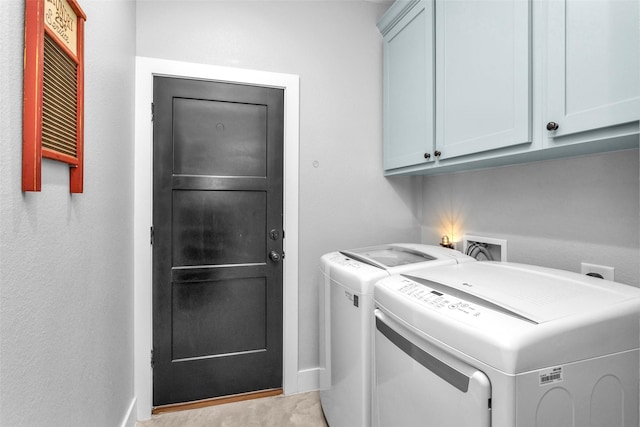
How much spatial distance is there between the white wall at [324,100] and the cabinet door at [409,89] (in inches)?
6.9

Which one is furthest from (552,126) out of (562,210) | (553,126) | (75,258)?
(75,258)

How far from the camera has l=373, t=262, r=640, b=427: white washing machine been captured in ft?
2.39

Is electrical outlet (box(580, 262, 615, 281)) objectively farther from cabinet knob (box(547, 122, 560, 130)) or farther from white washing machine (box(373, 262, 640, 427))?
cabinet knob (box(547, 122, 560, 130))

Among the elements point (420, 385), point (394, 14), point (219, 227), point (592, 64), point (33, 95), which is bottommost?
point (420, 385)

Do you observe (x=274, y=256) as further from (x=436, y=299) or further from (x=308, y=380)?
(x=436, y=299)

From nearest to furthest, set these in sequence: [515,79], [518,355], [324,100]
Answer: [518,355] < [515,79] < [324,100]

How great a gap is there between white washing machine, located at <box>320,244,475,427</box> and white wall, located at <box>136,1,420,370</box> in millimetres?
429

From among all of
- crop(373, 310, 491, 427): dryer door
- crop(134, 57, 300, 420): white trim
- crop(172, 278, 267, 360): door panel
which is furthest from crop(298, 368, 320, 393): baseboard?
crop(373, 310, 491, 427): dryer door

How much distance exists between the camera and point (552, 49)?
3.64ft

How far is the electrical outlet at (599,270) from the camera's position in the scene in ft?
4.19

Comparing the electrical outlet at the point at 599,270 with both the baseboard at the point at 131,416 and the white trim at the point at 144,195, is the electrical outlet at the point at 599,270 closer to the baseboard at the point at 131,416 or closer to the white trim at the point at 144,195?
the white trim at the point at 144,195

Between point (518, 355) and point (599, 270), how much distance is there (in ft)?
3.02

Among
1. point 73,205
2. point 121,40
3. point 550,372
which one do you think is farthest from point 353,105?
point 550,372

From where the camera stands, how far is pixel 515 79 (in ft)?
4.06
